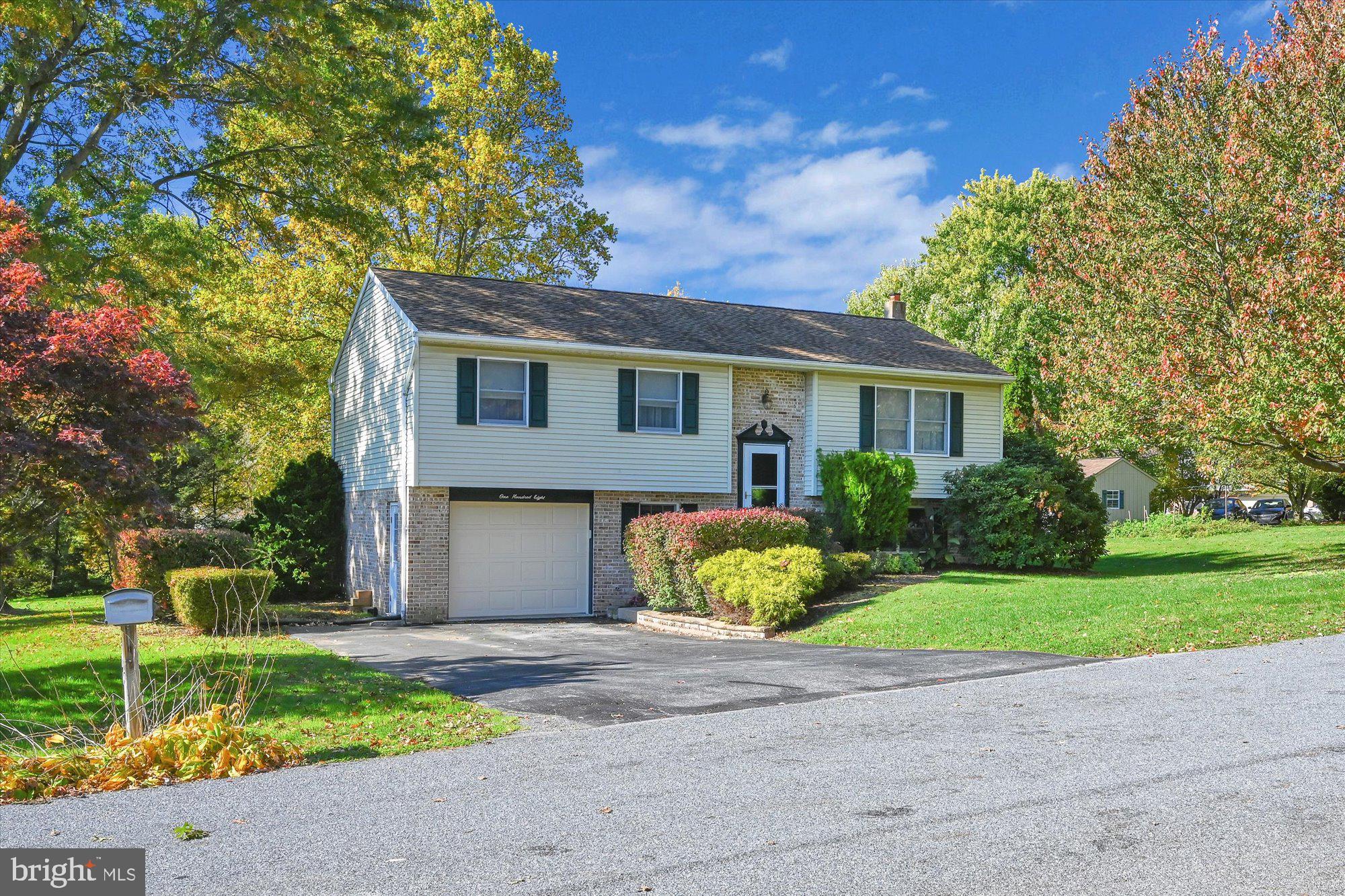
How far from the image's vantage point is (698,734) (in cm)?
848

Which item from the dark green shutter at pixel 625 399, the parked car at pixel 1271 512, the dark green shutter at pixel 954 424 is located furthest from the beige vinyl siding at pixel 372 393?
the parked car at pixel 1271 512

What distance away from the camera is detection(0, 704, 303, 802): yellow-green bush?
7086 mm

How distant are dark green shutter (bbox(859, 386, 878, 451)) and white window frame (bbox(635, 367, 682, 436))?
169 inches

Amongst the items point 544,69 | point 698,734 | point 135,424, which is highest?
point 544,69

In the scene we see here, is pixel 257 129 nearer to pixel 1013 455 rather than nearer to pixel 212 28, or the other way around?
pixel 212 28

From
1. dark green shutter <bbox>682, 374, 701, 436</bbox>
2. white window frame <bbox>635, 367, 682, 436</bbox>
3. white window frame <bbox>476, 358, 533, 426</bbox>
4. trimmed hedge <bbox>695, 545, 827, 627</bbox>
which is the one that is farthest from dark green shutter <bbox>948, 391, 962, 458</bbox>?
white window frame <bbox>476, 358, 533, 426</bbox>

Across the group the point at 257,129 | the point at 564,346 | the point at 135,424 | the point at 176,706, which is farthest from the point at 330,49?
the point at 176,706

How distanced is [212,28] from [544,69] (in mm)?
13754

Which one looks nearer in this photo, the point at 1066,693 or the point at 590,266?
the point at 1066,693

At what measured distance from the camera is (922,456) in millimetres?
23922

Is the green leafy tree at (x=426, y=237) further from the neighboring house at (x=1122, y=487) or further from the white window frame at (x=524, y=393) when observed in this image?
the neighboring house at (x=1122, y=487)

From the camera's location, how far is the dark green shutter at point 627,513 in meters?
21.8

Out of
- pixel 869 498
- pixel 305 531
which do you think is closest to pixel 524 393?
pixel 305 531

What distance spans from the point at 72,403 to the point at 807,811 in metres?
11.4
